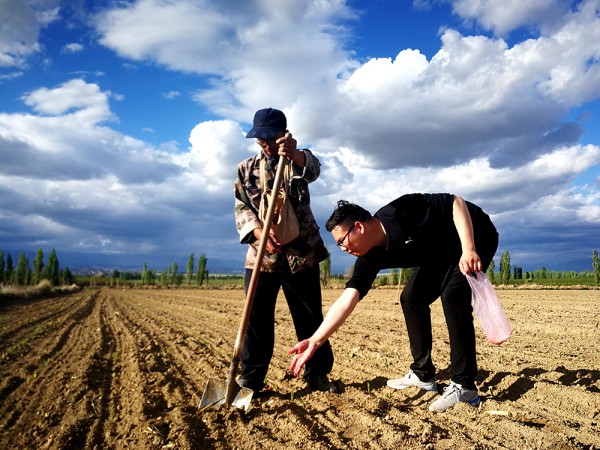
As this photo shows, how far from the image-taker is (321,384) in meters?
3.85

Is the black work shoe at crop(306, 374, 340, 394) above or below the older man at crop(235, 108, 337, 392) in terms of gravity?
below

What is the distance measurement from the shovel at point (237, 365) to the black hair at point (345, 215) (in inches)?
24.1

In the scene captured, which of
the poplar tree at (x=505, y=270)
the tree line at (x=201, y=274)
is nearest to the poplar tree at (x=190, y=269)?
the tree line at (x=201, y=274)

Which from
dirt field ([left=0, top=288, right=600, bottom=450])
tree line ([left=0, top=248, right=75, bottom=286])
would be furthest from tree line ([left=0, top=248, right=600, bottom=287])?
dirt field ([left=0, top=288, right=600, bottom=450])

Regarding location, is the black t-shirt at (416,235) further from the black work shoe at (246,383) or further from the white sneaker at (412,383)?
the black work shoe at (246,383)

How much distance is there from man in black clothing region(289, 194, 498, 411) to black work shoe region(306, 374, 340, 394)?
899 mm

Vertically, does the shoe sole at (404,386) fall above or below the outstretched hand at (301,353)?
below

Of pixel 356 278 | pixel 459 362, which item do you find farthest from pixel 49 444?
pixel 459 362

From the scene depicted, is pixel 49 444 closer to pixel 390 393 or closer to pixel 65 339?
pixel 390 393

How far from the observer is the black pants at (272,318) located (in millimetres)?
3729

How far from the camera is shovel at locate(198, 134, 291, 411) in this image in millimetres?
3408

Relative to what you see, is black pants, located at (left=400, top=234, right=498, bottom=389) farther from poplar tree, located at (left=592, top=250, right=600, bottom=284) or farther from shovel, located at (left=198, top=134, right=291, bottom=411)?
poplar tree, located at (left=592, top=250, right=600, bottom=284)

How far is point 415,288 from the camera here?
3609mm

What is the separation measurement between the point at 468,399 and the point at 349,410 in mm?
827
